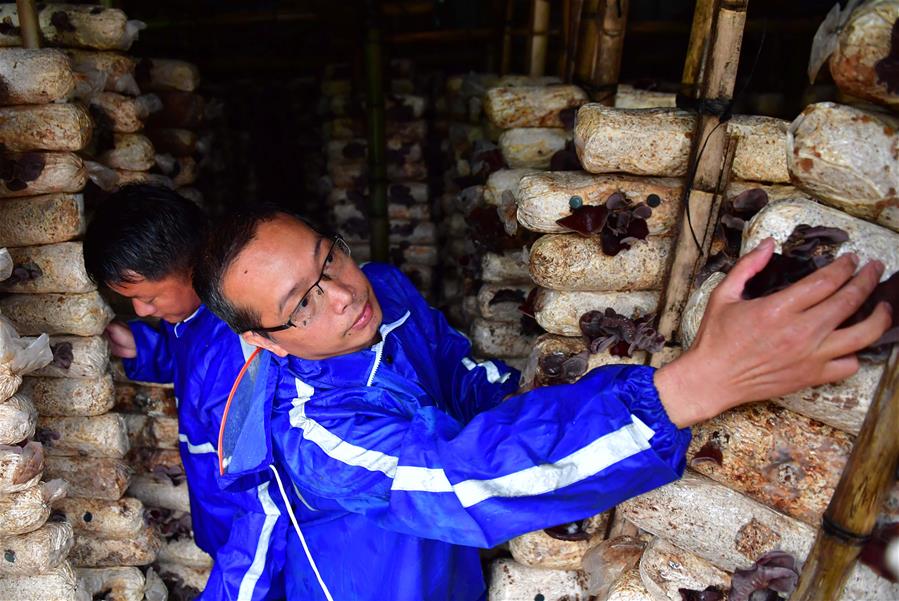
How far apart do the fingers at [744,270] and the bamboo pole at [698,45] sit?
61 centimetres

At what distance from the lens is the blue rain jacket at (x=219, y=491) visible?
221cm

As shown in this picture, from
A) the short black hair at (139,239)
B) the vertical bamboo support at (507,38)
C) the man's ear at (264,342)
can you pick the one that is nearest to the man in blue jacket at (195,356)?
the short black hair at (139,239)

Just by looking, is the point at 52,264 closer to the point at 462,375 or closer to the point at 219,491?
the point at 219,491

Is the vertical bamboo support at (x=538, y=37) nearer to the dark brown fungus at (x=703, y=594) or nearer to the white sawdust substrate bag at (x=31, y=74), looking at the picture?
the white sawdust substrate bag at (x=31, y=74)

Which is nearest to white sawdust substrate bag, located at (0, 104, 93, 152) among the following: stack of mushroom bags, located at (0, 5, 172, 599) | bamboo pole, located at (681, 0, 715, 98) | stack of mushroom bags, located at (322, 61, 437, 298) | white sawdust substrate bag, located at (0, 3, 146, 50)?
stack of mushroom bags, located at (0, 5, 172, 599)

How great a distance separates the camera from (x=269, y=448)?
189 cm

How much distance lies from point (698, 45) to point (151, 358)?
2.15 metres

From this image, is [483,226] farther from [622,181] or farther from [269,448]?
[269,448]

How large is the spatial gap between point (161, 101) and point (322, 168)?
2.90 metres

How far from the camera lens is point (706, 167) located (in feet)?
5.44

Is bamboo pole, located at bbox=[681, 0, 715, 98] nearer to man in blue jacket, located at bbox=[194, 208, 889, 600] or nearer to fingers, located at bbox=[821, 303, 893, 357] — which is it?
man in blue jacket, located at bbox=[194, 208, 889, 600]

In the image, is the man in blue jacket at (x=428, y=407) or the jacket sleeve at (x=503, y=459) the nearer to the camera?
the man in blue jacket at (x=428, y=407)

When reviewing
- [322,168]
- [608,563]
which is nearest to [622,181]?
[608,563]

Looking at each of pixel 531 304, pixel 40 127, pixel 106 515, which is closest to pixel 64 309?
pixel 40 127
